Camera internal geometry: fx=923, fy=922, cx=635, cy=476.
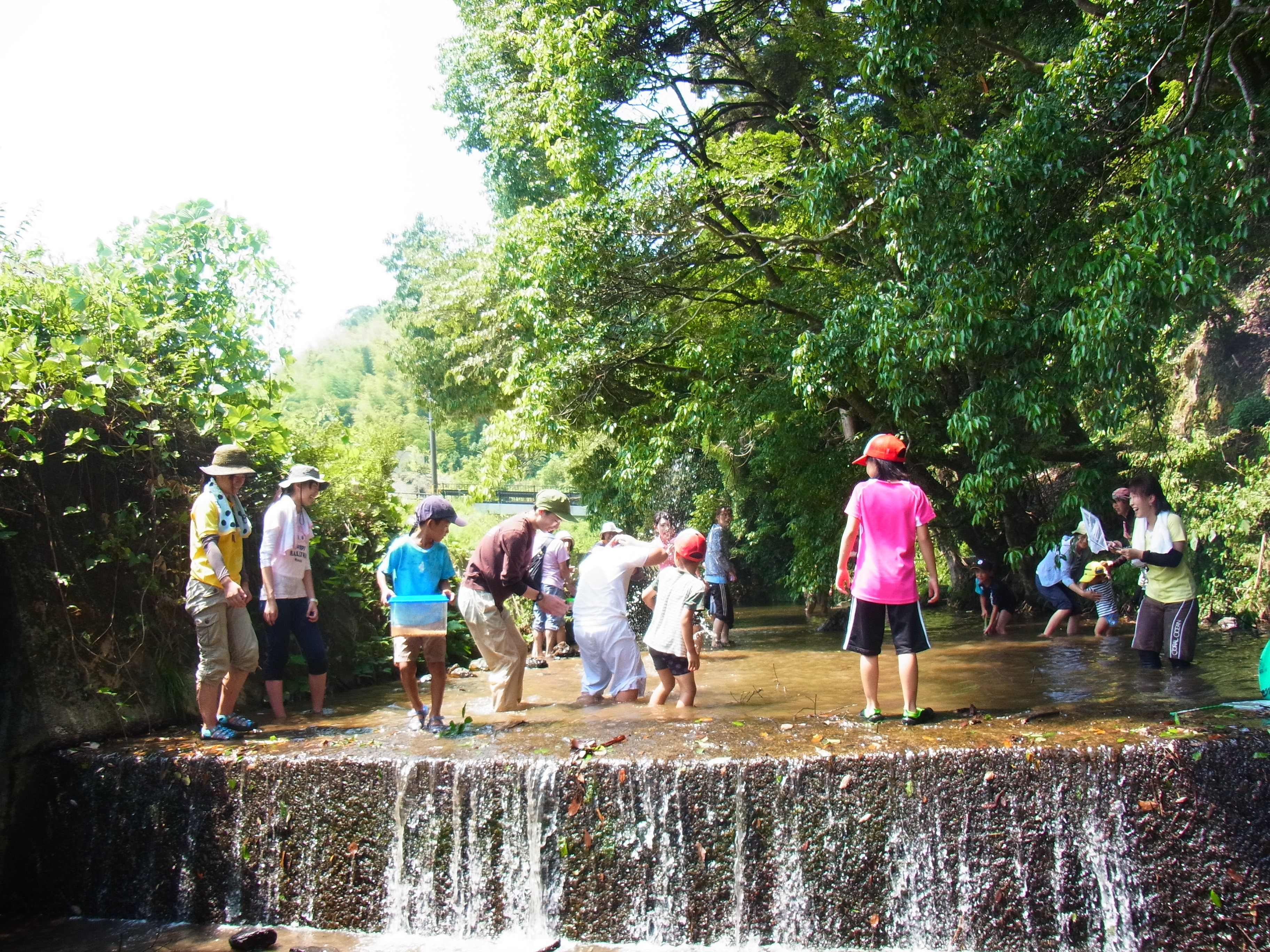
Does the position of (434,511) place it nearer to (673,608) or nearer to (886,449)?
(673,608)

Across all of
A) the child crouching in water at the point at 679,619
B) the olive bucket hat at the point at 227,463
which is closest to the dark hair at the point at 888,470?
the child crouching in water at the point at 679,619

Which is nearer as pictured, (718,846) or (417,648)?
(718,846)

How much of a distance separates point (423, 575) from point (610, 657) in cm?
164

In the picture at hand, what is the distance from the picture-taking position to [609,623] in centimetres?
691

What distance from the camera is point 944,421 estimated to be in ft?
38.9

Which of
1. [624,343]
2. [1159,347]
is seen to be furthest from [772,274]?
[1159,347]

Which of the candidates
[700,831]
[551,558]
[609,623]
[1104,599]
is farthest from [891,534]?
[1104,599]

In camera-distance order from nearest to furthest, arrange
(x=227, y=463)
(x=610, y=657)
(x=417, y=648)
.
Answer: (x=417, y=648), (x=227, y=463), (x=610, y=657)

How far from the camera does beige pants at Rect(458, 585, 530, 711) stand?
6758 millimetres

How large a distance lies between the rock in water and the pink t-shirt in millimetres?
4064

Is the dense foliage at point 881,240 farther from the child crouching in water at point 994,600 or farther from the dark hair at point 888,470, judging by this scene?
the dark hair at point 888,470

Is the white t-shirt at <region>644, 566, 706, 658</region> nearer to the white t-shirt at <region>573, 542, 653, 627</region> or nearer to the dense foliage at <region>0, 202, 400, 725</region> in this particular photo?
the white t-shirt at <region>573, 542, 653, 627</region>

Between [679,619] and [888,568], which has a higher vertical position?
[888,568]

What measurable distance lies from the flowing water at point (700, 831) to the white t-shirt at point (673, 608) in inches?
18.6
